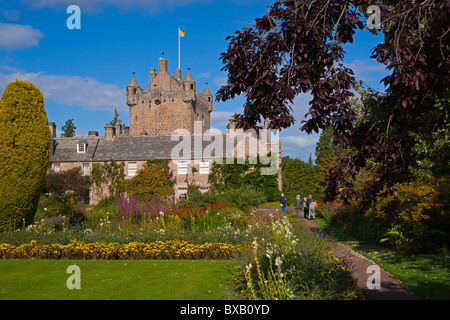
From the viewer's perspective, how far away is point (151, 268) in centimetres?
891

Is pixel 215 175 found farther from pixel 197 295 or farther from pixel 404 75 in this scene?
pixel 404 75

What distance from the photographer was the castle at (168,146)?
33750 millimetres

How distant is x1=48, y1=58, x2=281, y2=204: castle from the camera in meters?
33.8

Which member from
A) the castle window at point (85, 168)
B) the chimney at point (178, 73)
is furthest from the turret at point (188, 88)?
the castle window at point (85, 168)

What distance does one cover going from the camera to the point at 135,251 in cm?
1042

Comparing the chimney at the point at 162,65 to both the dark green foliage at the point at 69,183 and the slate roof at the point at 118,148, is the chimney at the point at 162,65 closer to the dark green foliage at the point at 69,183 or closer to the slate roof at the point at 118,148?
the slate roof at the point at 118,148

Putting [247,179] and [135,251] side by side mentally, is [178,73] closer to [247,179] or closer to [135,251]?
[247,179]

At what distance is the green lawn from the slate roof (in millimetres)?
24806

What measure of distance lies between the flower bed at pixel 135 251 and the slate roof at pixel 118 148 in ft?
77.4

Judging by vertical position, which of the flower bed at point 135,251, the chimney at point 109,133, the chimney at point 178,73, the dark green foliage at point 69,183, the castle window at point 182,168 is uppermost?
the chimney at point 178,73

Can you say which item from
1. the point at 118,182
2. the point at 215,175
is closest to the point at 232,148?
the point at 215,175

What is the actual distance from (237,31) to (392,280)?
6.39m

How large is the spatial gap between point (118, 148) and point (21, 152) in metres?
24.4

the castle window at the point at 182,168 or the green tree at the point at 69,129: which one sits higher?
the green tree at the point at 69,129
